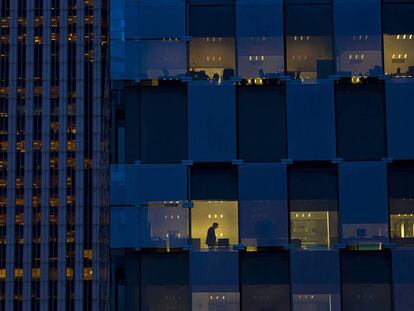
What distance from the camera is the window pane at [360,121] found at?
11.2 meters

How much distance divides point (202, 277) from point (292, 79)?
2295mm

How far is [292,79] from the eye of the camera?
1134cm

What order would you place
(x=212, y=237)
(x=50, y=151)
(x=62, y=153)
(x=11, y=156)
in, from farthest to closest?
(x=50, y=151) < (x=62, y=153) < (x=11, y=156) < (x=212, y=237)

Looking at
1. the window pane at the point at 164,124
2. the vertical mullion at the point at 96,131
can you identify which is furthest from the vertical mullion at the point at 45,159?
the window pane at the point at 164,124

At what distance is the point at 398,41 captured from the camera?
1152 centimetres

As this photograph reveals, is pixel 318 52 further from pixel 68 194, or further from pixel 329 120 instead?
pixel 68 194

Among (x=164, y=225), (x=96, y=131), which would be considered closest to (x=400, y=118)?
(x=164, y=225)

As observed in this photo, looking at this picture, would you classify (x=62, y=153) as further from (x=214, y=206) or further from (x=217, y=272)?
(x=217, y=272)

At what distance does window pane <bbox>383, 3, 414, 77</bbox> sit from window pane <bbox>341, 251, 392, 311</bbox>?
6.53 ft

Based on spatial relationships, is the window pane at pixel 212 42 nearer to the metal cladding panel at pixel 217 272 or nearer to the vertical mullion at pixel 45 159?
the metal cladding panel at pixel 217 272

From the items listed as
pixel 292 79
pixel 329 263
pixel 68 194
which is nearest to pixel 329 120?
pixel 292 79

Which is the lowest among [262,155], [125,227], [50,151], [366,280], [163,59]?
[366,280]

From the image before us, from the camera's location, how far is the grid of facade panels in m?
11.0

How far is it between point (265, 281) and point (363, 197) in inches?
52.8
